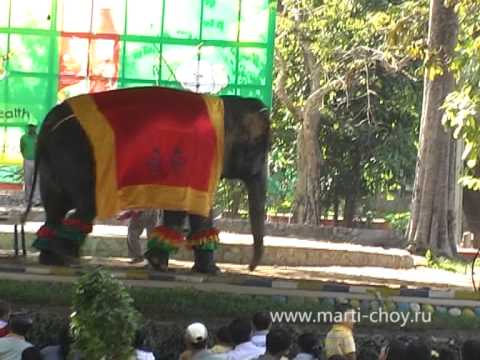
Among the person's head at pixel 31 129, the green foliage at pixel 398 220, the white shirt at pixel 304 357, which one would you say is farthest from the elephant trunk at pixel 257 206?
the green foliage at pixel 398 220

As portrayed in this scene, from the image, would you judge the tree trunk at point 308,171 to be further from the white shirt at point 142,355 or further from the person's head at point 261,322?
the white shirt at point 142,355

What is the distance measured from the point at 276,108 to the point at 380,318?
47.4 ft

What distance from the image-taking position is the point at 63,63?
51.5ft

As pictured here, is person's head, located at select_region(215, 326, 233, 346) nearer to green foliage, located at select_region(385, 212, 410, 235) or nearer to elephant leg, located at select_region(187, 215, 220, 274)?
elephant leg, located at select_region(187, 215, 220, 274)

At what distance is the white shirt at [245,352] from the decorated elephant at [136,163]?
9.63 ft

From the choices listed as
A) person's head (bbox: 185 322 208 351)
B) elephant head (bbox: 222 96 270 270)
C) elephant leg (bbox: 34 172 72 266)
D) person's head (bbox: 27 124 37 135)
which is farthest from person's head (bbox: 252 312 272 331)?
person's head (bbox: 27 124 37 135)

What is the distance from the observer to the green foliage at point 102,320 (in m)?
4.96

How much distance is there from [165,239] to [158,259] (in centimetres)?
26

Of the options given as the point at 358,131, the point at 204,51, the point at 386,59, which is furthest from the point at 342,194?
the point at 204,51

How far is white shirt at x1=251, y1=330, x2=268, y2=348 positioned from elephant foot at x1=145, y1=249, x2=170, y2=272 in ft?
9.42

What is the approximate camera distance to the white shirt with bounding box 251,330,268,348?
6.01 m

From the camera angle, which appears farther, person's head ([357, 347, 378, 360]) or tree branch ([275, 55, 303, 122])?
tree branch ([275, 55, 303, 122])

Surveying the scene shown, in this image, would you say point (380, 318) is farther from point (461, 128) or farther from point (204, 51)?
point (204, 51)

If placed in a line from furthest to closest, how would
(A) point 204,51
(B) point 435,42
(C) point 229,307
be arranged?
(A) point 204,51, (B) point 435,42, (C) point 229,307
